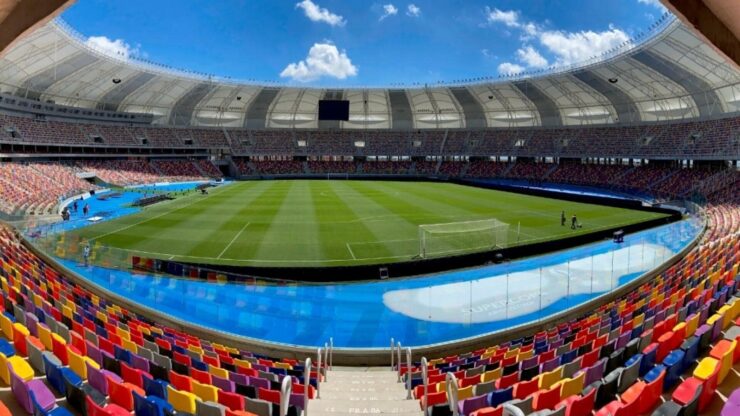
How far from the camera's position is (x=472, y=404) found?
611cm

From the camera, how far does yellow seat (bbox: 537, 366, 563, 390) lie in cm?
672

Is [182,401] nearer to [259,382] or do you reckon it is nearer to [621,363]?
[259,382]

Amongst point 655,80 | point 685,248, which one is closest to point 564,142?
point 655,80

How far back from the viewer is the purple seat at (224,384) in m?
7.16

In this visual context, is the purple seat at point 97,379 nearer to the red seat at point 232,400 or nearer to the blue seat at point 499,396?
the red seat at point 232,400

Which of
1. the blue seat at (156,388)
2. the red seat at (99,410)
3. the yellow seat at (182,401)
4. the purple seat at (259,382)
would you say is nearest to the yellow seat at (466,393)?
the purple seat at (259,382)

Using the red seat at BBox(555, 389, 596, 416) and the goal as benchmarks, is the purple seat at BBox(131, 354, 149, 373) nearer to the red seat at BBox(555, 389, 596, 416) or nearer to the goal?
the red seat at BBox(555, 389, 596, 416)

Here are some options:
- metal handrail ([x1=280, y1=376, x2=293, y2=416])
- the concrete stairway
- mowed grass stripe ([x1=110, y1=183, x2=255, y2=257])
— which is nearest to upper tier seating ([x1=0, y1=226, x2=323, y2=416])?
the concrete stairway

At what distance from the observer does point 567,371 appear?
7.18m

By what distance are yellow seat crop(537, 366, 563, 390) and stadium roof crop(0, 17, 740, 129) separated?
30794mm

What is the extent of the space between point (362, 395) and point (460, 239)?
1773 cm

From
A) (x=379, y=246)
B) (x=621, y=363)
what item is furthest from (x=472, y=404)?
(x=379, y=246)

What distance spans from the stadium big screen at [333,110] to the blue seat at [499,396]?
75.9m

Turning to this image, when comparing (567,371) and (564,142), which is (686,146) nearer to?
(564,142)
